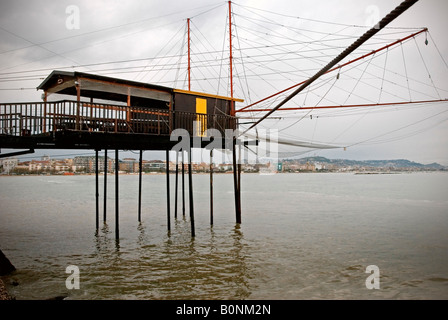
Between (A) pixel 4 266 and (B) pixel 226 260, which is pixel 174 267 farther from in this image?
(A) pixel 4 266

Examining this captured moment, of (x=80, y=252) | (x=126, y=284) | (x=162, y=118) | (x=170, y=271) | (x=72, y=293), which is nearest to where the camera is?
(x=72, y=293)

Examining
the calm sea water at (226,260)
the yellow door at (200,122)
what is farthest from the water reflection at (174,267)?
the yellow door at (200,122)

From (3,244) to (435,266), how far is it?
20.6m

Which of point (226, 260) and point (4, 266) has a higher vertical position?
point (4, 266)

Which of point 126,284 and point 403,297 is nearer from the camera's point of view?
point 403,297

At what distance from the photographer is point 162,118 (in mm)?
17297

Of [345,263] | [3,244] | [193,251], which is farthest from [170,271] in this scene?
[3,244]

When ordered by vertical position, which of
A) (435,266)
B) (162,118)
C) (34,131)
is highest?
(162,118)

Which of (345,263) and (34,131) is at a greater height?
(34,131)

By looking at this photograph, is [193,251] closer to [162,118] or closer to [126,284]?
[126,284]

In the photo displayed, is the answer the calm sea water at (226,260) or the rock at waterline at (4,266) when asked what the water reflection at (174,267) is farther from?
the rock at waterline at (4,266)

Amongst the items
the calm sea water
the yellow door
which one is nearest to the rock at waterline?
the calm sea water

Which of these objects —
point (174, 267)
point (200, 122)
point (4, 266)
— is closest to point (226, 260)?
point (174, 267)

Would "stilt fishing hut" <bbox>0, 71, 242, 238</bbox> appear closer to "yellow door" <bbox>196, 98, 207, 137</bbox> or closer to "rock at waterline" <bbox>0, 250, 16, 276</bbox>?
"yellow door" <bbox>196, 98, 207, 137</bbox>
